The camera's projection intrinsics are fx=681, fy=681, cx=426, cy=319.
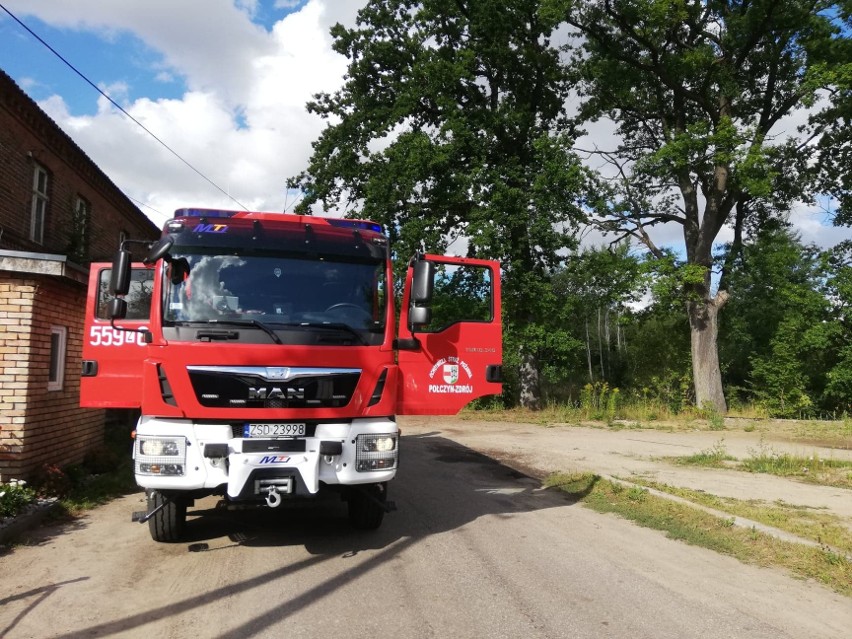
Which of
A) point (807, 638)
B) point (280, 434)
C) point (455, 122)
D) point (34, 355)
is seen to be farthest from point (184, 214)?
point (455, 122)

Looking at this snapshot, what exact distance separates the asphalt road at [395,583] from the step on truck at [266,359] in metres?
0.58

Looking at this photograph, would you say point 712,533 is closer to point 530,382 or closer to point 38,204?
point 38,204

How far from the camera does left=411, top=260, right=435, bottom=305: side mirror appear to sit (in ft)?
21.3

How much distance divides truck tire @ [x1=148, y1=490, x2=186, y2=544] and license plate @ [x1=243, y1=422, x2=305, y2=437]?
116cm

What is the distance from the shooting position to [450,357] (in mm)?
7012

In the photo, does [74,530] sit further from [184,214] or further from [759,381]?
[759,381]

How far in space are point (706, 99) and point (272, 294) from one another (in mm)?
23295

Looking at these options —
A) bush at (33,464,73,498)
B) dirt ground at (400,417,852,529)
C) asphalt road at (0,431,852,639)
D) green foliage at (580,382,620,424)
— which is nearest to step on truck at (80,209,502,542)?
asphalt road at (0,431,852,639)

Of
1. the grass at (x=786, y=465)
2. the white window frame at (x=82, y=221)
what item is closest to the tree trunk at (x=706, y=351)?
the grass at (x=786, y=465)

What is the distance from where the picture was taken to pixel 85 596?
4.90m

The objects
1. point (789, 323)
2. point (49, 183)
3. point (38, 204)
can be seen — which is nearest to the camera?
point (38, 204)

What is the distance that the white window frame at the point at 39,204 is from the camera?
43.9 ft

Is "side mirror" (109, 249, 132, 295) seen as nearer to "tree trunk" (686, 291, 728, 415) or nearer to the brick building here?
the brick building

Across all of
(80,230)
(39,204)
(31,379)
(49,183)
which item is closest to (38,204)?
(39,204)
